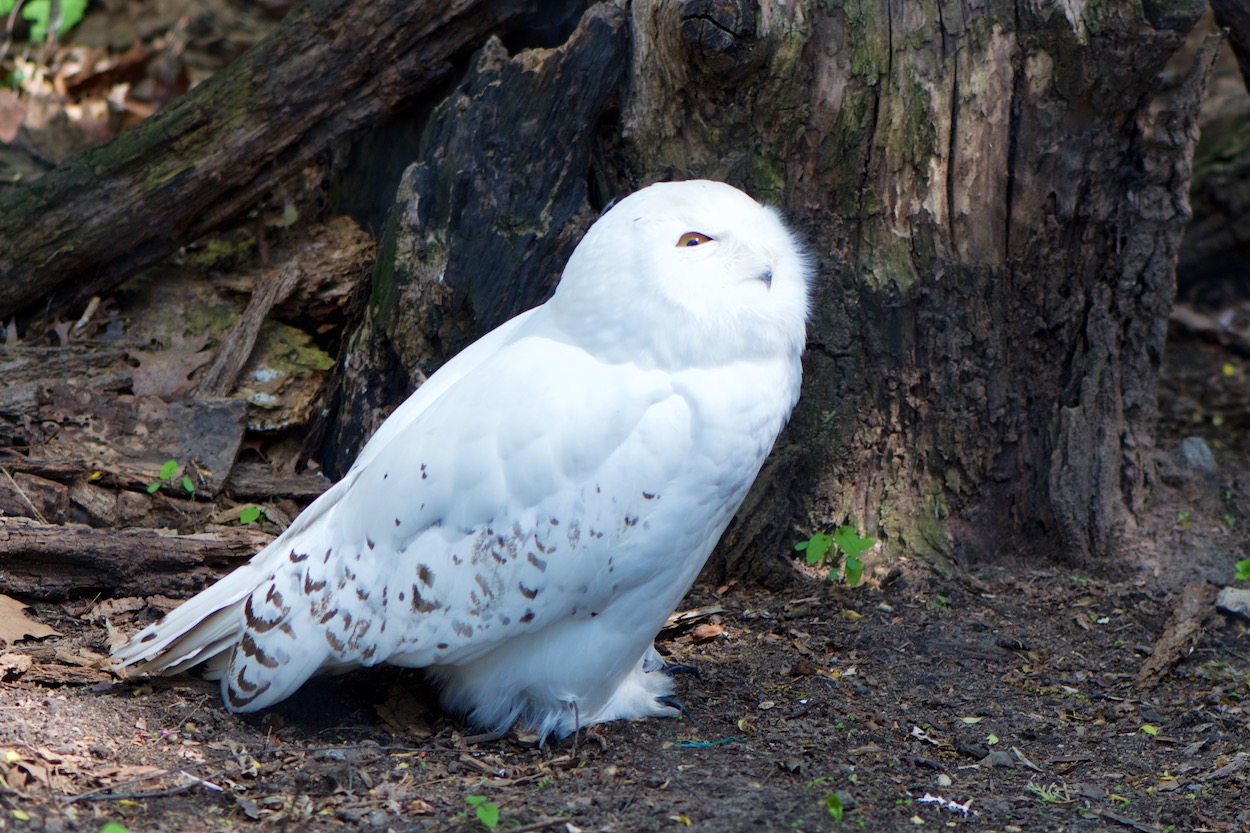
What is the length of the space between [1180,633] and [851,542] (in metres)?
1.08

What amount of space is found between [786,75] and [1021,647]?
198cm

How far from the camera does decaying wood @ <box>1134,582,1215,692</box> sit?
375cm

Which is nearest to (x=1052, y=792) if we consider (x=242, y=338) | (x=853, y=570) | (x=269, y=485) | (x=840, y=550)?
(x=853, y=570)

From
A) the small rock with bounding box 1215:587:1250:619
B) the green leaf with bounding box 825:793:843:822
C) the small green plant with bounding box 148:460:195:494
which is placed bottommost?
the green leaf with bounding box 825:793:843:822

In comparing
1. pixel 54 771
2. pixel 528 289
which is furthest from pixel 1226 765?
pixel 54 771

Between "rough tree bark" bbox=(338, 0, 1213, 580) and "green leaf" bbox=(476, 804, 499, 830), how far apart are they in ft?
5.47

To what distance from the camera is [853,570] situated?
4152 millimetres

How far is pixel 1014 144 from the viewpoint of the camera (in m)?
3.96

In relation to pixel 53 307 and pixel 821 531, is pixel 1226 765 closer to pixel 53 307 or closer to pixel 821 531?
pixel 821 531

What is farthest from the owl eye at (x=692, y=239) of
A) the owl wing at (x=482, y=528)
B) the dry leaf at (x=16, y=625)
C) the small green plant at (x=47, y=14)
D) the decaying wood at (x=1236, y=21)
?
the small green plant at (x=47, y=14)

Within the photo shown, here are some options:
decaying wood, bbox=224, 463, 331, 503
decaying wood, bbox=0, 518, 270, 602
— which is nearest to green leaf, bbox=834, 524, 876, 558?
decaying wood, bbox=224, 463, 331, 503

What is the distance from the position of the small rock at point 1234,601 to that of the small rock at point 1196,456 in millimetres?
869

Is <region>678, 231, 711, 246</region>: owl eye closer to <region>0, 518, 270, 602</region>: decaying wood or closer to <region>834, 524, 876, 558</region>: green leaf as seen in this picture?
<region>834, 524, 876, 558</region>: green leaf

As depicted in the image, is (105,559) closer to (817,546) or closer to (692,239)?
(692,239)
